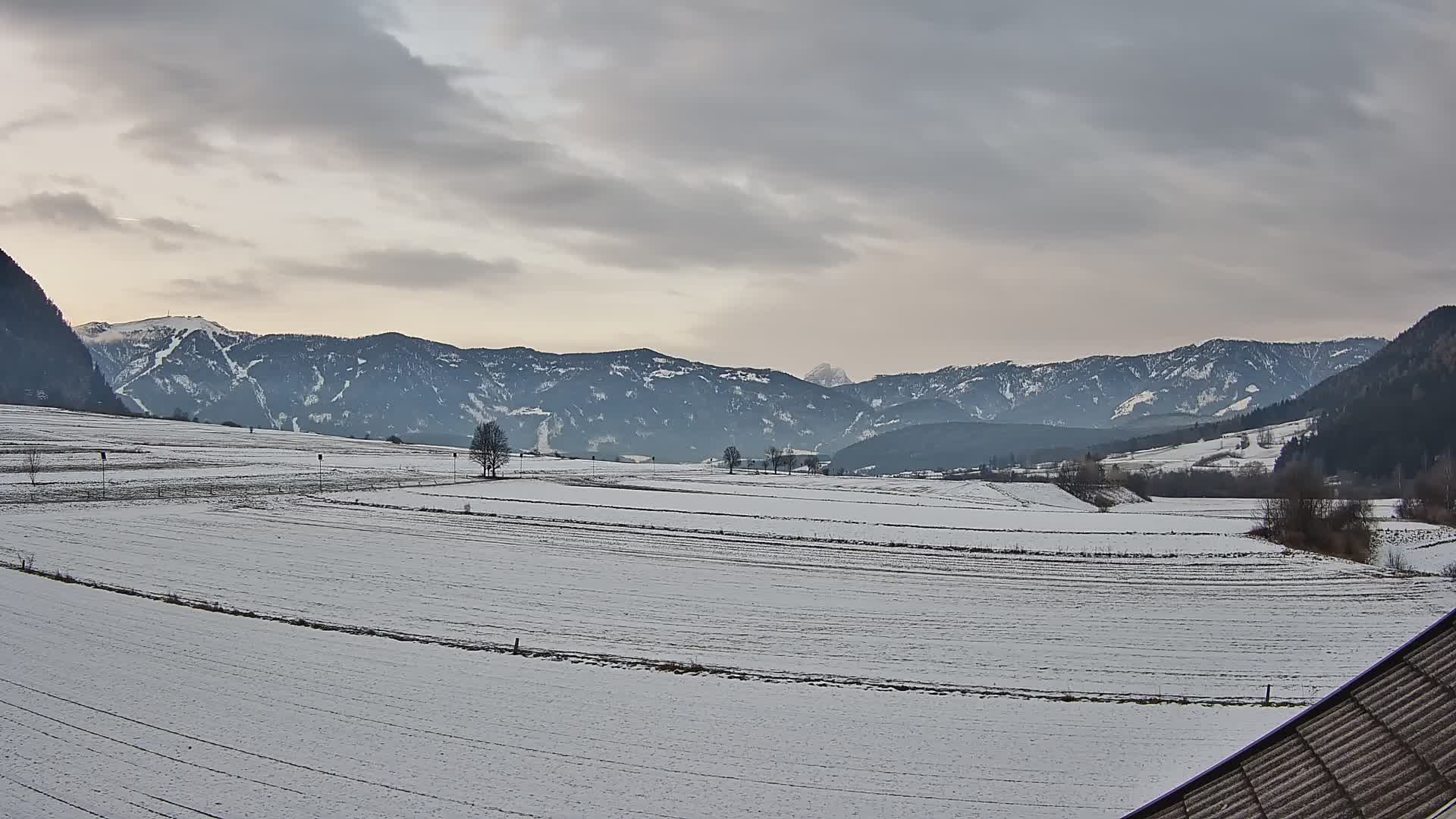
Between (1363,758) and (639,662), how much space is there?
21888mm

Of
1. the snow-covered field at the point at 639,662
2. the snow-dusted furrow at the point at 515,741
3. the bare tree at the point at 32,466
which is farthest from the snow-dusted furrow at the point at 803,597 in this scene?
the bare tree at the point at 32,466

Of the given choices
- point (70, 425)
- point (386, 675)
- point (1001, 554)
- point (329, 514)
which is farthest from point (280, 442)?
point (386, 675)

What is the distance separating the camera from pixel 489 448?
409 feet

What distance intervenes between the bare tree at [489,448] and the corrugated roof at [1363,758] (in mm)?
114273

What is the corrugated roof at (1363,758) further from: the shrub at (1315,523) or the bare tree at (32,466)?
the bare tree at (32,466)

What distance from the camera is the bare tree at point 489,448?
396ft

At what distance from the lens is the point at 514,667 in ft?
85.9

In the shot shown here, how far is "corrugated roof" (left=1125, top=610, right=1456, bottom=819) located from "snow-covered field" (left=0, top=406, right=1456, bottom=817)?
831cm

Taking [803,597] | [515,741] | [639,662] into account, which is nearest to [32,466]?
[803,597]

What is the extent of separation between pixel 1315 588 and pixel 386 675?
144 feet

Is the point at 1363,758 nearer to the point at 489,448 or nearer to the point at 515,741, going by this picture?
the point at 515,741

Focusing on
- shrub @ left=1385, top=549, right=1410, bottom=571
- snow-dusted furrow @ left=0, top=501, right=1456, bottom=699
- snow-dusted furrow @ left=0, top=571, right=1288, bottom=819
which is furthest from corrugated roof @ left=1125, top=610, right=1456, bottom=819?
shrub @ left=1385, top=549, right=1410, bottom=571

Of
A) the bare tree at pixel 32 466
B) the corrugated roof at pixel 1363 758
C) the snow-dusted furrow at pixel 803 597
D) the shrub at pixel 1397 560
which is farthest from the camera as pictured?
the bare tree at pixel 32 466

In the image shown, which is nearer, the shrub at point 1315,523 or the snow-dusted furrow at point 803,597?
the snow-dusted furrow at point 803,597
